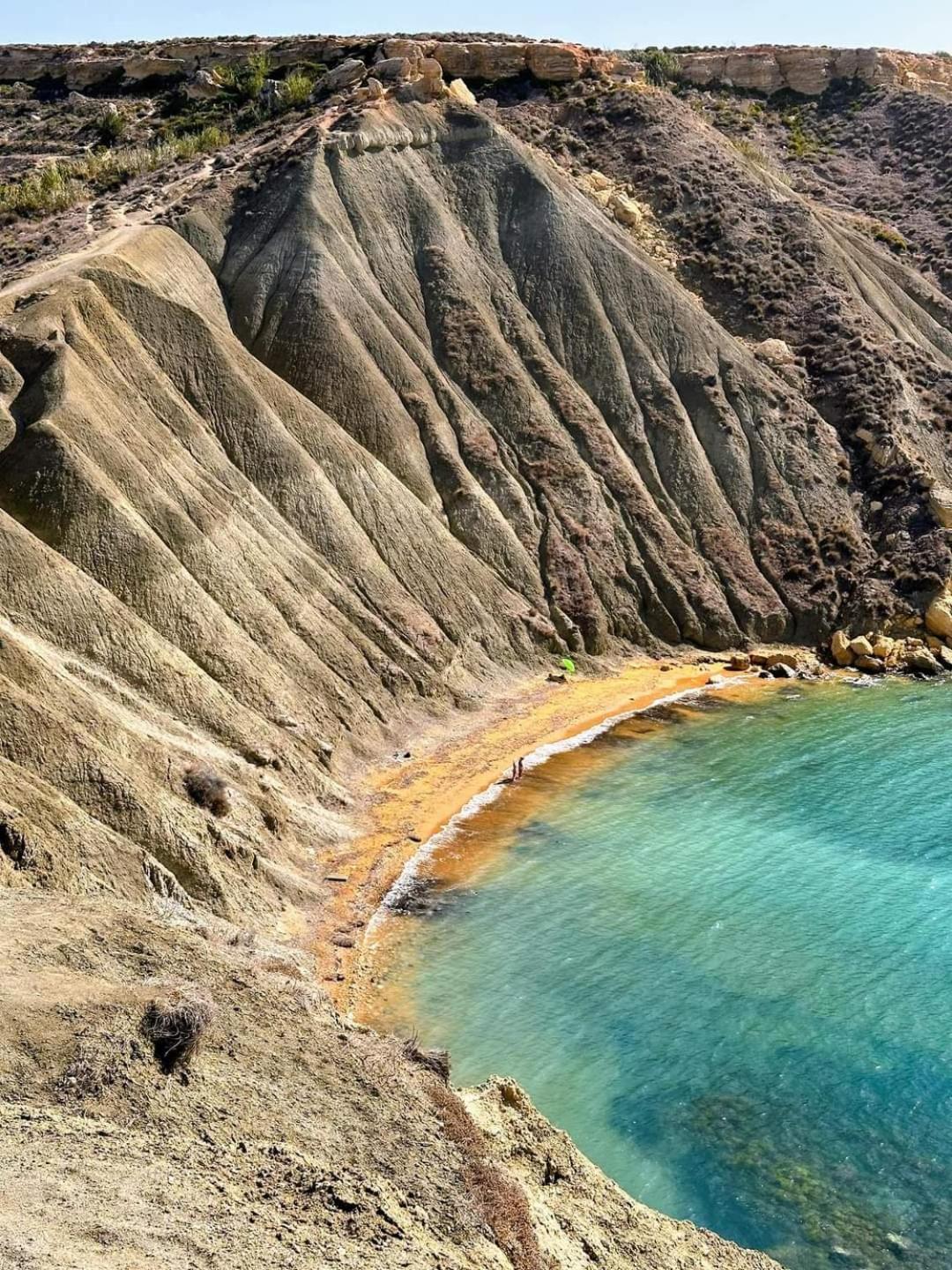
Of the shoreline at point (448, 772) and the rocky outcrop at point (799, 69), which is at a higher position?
the rocky outcrop at point (799, 69)

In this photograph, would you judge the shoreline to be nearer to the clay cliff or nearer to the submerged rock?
the clay cliff

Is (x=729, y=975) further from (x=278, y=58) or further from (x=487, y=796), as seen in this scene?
(x=278, y=58)

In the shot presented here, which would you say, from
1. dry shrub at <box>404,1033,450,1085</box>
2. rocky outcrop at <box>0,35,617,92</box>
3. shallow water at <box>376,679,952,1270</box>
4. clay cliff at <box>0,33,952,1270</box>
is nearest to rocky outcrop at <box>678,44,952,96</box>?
clay cliff at <box>0,33,952,1270</box>

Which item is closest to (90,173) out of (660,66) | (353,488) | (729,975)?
(353,488)

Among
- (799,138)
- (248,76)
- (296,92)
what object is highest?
(248,76)

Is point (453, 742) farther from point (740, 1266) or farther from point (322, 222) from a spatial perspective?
point (322, 222)

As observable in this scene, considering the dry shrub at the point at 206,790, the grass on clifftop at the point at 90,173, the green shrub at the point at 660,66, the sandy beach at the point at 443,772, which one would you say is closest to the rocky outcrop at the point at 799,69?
the green shrub at the point at 660,66

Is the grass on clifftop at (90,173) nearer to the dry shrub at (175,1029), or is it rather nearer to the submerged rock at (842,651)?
the submerged rock at (842,651)
